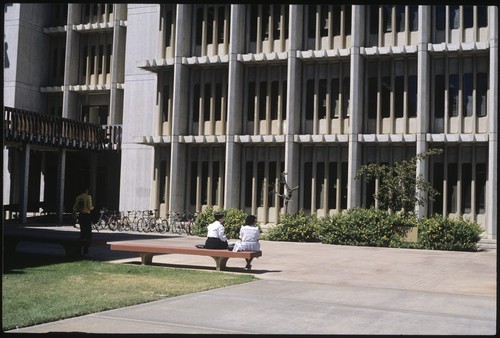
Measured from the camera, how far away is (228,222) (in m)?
28.5

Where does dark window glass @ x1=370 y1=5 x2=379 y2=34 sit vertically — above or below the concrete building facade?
above

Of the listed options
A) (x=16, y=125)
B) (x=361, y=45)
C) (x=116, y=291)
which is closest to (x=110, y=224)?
(x=16, y=125)

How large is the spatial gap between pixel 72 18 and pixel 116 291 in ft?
115

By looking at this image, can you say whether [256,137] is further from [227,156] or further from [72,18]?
[72,18]

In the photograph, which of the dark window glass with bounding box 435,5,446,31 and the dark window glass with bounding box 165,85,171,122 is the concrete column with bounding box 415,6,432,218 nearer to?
the dark window glass with bounding box 435,5,446,31

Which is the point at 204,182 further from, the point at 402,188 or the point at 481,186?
the point at 481,186

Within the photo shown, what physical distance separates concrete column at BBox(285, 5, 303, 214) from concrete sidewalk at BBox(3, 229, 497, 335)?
14267 millimetres

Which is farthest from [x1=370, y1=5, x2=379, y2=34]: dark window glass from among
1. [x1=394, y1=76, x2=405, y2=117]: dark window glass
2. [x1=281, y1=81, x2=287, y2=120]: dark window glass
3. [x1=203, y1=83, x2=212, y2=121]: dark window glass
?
[x1=203, y1=83, x2=212, y2=121]: dark window glass

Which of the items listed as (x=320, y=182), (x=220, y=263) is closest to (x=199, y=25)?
(x=320, y=182)

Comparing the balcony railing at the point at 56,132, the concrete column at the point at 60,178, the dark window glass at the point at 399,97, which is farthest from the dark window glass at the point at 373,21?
the concrete column at the point at 60,178

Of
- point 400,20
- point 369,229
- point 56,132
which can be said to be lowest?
point 369,229

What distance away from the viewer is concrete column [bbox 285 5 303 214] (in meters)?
32.7

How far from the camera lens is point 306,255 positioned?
20250mm

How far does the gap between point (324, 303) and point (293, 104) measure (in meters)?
23.2
